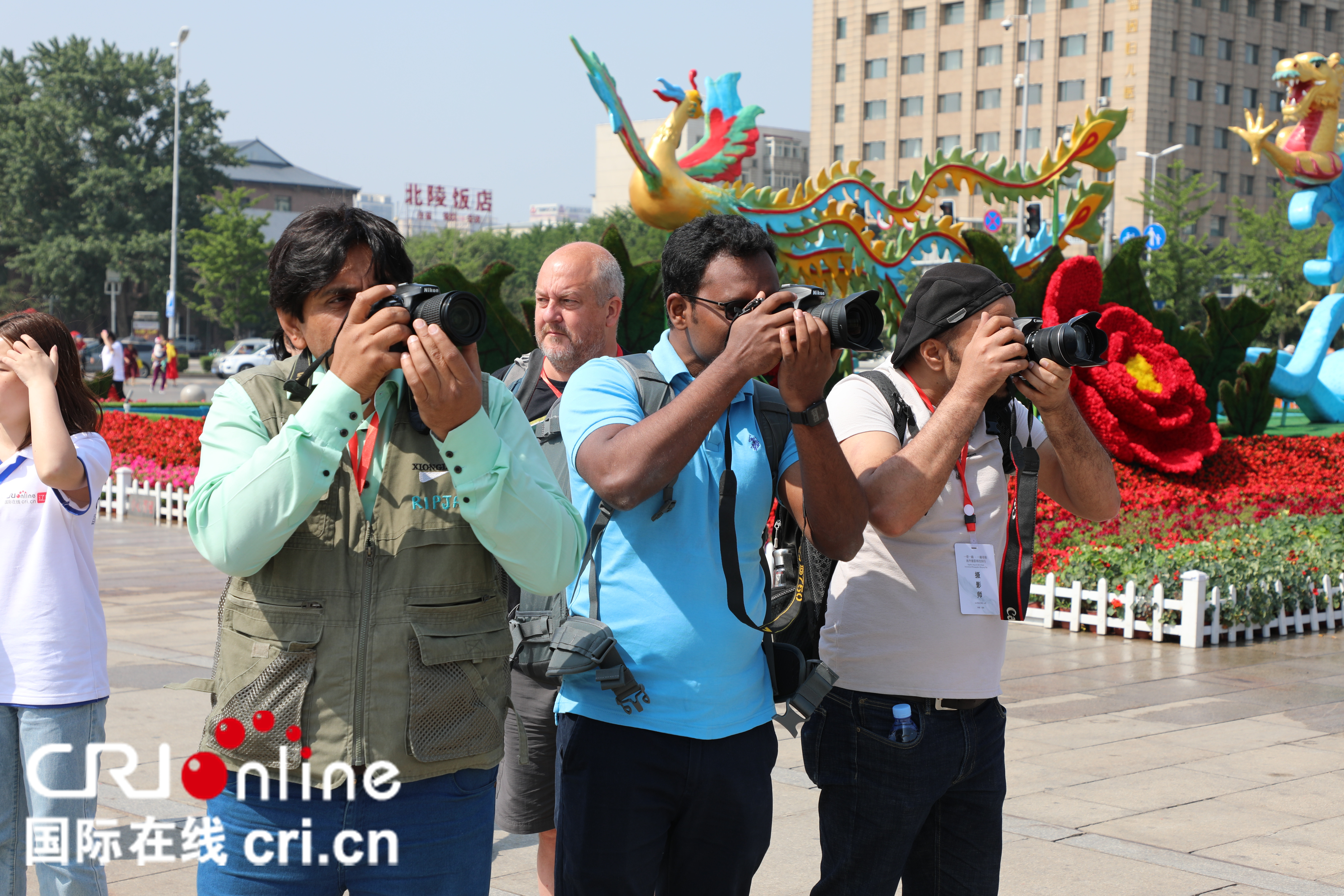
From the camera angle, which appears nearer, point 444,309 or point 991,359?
point 444,309

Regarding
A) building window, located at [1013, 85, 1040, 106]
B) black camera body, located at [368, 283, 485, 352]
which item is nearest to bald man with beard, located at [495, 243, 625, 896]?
black camera body, located at [368, 283, 485, 352]

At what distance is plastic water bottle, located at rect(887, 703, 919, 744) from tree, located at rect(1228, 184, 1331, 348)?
121 ft

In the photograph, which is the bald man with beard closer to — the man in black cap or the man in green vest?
the man in black cap

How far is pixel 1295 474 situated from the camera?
41.0 ft

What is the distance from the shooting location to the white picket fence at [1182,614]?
7863mm

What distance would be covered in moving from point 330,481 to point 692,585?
795 millimetres

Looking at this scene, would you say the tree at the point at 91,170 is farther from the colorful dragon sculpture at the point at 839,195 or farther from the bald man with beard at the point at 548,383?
the bald man with beard at the point at 548,383

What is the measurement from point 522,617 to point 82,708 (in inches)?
42.5

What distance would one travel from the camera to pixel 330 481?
6.64ft

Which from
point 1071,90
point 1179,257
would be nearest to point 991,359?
point 1179,257

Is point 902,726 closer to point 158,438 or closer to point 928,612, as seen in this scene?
point 928,612

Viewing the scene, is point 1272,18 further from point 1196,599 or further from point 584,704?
point 584,704

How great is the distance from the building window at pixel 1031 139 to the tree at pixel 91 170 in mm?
37532

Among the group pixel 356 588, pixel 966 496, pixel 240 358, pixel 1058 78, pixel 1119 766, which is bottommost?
pixel 1119 766
